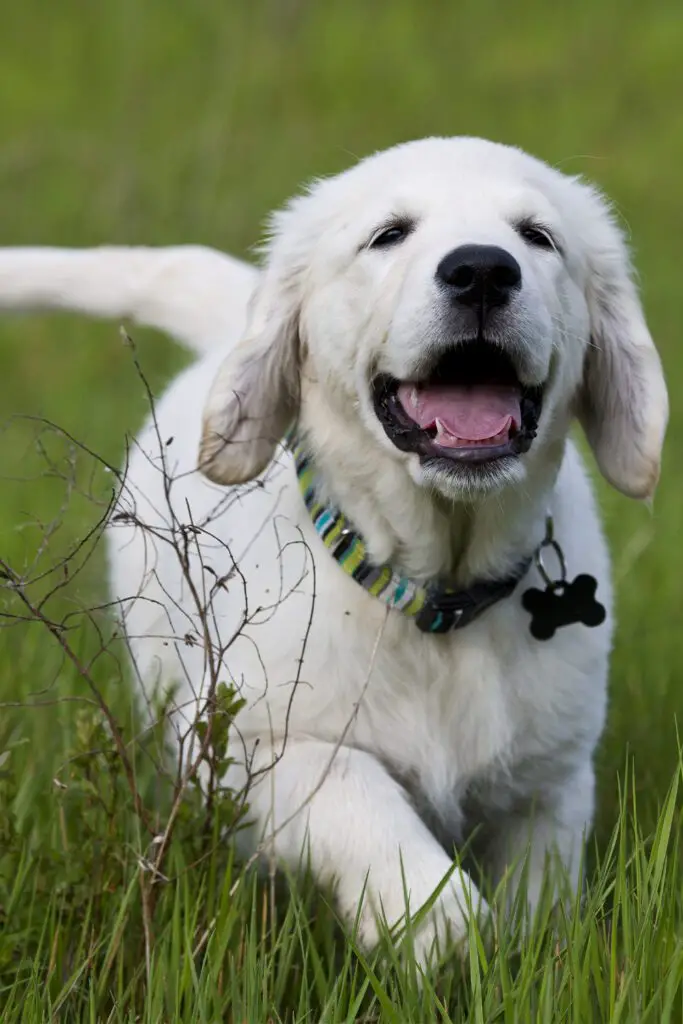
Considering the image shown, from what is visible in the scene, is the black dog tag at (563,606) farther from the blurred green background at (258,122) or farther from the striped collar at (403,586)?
the blurred green background at (258,122)

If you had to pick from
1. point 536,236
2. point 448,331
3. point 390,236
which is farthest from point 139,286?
point 448,331

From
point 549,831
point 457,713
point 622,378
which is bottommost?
point 549,831

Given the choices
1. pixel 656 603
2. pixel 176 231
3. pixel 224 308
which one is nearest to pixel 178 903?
pixel 224 308

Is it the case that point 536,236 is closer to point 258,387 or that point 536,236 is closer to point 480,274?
point 480,274

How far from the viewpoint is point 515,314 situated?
2656mm

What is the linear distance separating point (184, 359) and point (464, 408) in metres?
4.59

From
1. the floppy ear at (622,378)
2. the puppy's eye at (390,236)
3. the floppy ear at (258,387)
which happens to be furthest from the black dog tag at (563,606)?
the puppy's eye at (390,236)

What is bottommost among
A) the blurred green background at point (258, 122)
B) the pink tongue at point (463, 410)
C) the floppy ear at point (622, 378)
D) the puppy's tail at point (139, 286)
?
the pink tongue at point (463, 410)

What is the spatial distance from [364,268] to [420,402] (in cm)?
30

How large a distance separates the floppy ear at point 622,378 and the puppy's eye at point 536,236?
0.20 metres

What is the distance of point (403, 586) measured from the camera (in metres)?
2.97

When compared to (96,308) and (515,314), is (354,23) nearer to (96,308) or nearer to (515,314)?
(96,308)

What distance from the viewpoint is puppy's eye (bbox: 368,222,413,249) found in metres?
2.88

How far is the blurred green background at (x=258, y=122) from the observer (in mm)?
7391
